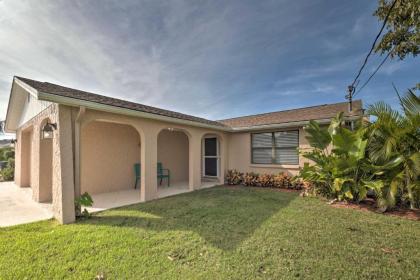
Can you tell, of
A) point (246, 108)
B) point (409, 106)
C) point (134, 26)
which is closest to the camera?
point (409, 106)

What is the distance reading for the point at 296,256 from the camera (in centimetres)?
319

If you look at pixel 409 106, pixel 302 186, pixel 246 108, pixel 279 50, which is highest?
pixel 279 50

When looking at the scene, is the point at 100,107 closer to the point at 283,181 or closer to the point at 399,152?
the point at 283,181

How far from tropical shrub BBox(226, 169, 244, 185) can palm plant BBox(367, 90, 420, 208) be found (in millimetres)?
5836

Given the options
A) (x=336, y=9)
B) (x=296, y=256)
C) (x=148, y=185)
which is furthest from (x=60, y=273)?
(x=336, y=9)

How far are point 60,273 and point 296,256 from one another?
364 centimetres

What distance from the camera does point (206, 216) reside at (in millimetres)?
5191

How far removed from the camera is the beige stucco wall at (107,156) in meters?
7.82

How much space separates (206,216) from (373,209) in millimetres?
5188

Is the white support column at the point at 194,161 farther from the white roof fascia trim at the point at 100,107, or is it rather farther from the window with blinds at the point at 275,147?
the window with blinds at the point at 275,147

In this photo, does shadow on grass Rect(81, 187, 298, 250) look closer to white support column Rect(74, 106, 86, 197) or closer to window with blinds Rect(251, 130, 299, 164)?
white support column Rect(74, 106, 86, 197)

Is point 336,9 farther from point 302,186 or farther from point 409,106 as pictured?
point 302,186

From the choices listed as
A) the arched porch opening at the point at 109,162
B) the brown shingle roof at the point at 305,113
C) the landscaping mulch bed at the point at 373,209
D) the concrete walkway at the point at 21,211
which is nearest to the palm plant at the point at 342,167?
the landscaping mulch bed at the point at 373,209

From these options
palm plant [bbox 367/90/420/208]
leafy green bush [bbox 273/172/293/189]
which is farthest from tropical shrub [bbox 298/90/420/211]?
leafy green bush [bbox 273/172/293/189]
